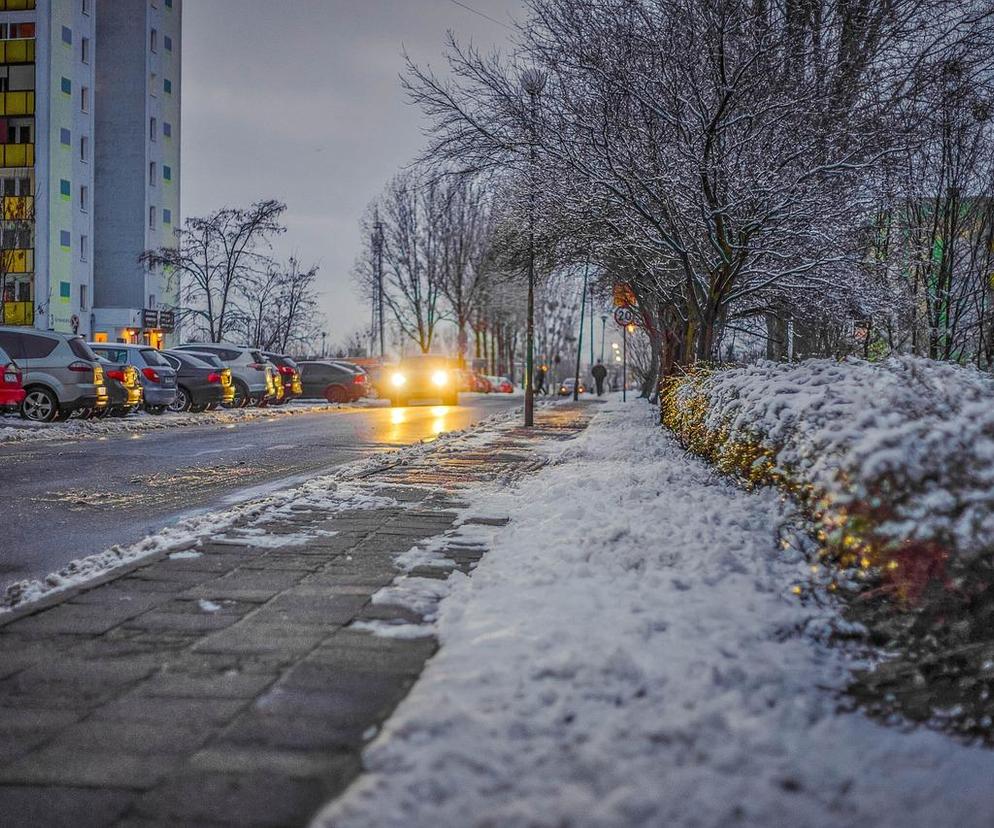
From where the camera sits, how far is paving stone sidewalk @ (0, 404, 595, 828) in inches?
93.7

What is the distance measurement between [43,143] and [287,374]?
100 feet

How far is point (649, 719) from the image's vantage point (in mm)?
2584

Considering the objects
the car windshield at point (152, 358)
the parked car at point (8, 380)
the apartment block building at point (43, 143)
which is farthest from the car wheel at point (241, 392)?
the apartment block building at point (43, 143)

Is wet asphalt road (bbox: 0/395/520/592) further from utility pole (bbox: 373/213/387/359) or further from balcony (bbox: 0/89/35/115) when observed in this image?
balcony (bbox: 0/89/35/115)

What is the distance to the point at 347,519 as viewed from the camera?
649 cm

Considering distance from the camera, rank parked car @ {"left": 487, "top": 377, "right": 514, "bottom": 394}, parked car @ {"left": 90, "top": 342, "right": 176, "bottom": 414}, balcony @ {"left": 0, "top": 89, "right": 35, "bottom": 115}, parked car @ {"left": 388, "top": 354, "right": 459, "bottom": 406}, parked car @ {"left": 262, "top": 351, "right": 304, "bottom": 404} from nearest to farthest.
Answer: parked car @ {"left": 90, "top": 342, "right": 176, "bottom": 414}
parked car @ {"left": 262, "top": 351, "right": 304, "bottom": 404}
parked car @ {"left": 388, "top": 354, "right": 459, "bottom": 406}
balcony @ {"left": 0, "top": 89, "right": 35, "bottom": 115}
parked car @ {"left": 487, "top": 377, "right": 514, "bottom": 394}

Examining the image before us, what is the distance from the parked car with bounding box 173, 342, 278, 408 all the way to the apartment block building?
2732cm

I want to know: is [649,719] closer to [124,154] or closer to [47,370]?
[47,370]

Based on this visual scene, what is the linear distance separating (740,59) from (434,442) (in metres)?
6.82

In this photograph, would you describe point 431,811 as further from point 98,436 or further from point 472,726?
point 98,436

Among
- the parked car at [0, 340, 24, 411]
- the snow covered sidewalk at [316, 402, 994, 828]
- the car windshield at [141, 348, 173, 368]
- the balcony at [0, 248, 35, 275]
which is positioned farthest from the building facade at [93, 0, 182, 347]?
the snow covered sidewalk at [316, 402, 994, 828]

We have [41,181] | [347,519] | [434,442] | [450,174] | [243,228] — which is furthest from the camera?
[41,181]

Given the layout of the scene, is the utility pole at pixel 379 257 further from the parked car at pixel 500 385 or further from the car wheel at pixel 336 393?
the car wheel at pixel 336 393

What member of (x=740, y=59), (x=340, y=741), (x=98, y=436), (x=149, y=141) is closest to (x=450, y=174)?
(x=740, y=59)
